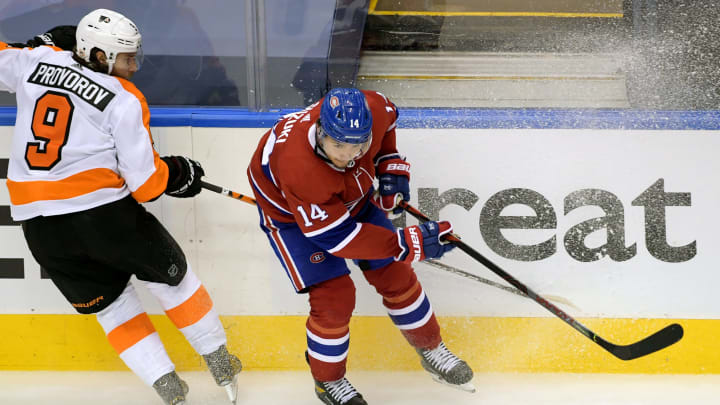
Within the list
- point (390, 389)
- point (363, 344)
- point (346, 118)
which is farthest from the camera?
point (363, 344)

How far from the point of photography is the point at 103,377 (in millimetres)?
2658

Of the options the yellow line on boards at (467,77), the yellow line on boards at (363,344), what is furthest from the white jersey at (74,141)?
the yellow line on boards at (467,77)

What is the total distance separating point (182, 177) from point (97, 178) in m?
0.25

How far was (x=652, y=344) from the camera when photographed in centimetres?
223

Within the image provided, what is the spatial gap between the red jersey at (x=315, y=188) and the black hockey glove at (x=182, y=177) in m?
0.21

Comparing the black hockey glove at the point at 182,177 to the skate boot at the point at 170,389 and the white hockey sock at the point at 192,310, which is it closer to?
the white hockey sock at the point at 192,310

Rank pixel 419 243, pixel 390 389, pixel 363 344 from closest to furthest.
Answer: pixel 419 243
pixel 390 389
pixel 363 344

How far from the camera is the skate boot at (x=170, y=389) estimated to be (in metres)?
2.25

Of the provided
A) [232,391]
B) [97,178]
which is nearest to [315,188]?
[97,178]

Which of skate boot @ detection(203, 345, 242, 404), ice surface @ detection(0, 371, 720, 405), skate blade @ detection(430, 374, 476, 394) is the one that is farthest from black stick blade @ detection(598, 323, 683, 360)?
skate boot @ detection(203, 345, 242, 404)

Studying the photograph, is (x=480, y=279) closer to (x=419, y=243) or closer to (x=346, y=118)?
(x=419, y=243)

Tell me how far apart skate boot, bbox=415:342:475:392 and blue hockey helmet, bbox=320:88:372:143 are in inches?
33.7

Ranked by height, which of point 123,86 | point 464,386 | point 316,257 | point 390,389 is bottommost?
point 390,389

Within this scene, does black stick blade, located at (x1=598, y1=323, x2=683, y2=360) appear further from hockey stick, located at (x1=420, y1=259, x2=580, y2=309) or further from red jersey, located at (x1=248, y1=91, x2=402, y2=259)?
red jersey, located at (x1=248, y1=91, x2=402, y2=259)
